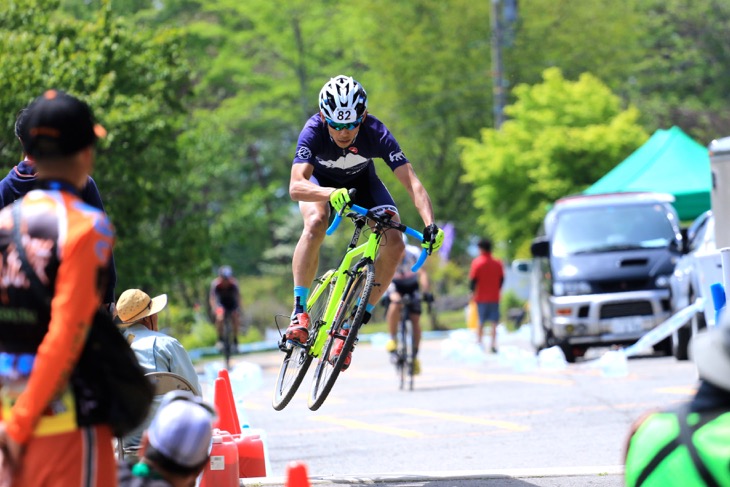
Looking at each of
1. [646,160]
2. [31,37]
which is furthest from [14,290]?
[646,160]

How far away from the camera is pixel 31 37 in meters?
23.9

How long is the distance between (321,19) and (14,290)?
57.9 metres

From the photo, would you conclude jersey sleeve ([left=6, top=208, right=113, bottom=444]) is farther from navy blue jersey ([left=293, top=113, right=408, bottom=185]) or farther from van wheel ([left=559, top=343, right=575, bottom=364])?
van wheel ([left=559, top=343, right=575, bottom=364])

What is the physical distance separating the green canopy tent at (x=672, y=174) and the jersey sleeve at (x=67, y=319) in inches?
920

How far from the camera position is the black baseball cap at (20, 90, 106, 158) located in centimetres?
438

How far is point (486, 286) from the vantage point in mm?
25406

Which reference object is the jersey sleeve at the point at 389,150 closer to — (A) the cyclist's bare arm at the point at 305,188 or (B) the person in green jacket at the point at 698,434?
(A) the cyclist's bare arm at the point at 305,188

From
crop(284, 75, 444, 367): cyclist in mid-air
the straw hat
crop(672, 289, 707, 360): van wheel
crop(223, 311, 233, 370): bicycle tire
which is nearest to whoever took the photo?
the straw hat

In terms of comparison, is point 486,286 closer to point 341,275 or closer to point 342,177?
point 341,275

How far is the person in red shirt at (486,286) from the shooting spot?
83.0ft

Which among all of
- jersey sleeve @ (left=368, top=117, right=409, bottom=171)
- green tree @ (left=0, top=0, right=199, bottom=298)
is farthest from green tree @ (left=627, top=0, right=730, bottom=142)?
jersey sleeve @ (left=368, top=117, right=409, bottom=171)

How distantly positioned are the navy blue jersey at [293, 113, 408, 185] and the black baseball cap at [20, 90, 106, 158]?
441 centimetres

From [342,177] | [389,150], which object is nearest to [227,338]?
[342,177]

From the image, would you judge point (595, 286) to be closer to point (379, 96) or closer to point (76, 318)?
Result: point (76, 318)
